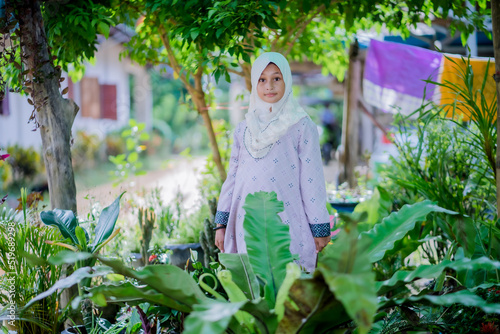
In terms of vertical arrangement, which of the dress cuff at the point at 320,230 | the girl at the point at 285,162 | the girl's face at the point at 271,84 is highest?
the girl's face at the point at 271,84

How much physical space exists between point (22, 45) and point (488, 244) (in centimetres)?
292

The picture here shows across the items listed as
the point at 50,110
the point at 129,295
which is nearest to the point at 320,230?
the point at 129,295

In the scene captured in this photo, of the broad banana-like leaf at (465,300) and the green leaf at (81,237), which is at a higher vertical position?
the green leaf at (81,237)

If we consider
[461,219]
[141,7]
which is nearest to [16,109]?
[141,7]

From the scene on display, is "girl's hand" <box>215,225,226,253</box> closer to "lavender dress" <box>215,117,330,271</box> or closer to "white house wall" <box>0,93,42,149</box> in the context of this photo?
"lavender dress" <box>215,117,330,271</box>

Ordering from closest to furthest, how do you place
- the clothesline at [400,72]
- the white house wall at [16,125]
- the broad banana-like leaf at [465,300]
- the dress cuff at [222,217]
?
1. the broad banana-like leaf at [465,300]
2. the dress cuff at [222,217]
3. the clothesline at [400,72]
4. the white house wall at [16,125]

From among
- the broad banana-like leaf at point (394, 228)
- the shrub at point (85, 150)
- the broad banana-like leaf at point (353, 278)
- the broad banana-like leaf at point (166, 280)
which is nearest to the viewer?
the broad banana-like leaf at point (353, 278)

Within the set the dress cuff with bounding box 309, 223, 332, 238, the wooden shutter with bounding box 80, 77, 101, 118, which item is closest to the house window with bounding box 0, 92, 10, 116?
the wooden shutter with bounding box 80, 77, 101, 118

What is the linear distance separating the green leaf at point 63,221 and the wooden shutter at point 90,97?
1077 centimetres

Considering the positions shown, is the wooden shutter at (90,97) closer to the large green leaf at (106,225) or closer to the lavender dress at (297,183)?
the large green leaf at (106,225)

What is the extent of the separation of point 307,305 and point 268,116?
124cm

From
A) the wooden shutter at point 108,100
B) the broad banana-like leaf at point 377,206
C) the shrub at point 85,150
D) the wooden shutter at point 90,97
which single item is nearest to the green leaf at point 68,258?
the broad banana-like leaf at point 377,206

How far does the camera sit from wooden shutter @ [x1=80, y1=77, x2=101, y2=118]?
508 inches

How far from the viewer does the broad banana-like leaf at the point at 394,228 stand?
7.35ft
